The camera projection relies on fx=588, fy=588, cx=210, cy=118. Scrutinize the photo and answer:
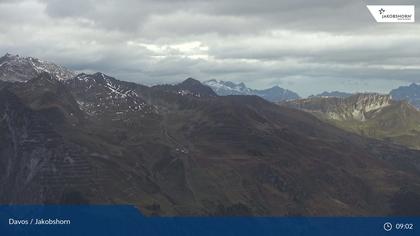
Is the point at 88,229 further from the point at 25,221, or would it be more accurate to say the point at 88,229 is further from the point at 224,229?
the point at 224,229

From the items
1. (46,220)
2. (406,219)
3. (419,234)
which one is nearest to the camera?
(46,220)

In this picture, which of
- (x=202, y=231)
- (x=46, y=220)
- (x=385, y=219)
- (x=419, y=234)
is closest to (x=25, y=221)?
(x=46, y=220)

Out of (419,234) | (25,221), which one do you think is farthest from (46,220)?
(419,234)

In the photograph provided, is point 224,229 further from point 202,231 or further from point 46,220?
point 46,220

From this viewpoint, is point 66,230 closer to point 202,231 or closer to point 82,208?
point 82,208

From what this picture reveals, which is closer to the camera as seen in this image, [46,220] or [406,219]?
[46,220]

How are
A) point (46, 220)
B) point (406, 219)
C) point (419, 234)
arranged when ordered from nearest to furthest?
A: 1. point (46, 220)
2. point (406, 219)
3. point (419, 234)

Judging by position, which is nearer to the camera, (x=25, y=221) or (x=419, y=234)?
(x=25, y=221)

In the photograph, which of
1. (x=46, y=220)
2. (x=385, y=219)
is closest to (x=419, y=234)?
(x=385, y=219)
